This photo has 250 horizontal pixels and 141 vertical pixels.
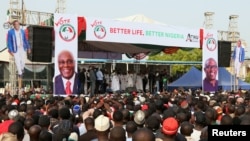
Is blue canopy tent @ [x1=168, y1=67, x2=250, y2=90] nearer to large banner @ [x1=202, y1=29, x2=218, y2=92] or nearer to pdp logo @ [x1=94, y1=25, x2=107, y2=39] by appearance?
large banner @ [x1=202, y1=29, x2=218, y2=92]

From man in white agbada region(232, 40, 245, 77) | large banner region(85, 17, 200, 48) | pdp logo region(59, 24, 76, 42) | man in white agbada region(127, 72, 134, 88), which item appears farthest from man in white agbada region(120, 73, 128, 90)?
pdp logo region(59, 24, 76, 42)

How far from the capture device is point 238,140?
278 cm

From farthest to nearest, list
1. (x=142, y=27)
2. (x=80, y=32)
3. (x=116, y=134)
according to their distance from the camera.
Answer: (x=142, y=27) → (x=80, y=32) → (x=116, y=134)

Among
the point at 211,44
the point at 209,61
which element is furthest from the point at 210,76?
the point at 211,44

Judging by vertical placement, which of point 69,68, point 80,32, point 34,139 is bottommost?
point 34,139

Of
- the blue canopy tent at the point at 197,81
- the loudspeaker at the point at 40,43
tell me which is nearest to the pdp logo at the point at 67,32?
the loudspeaker at the point at 40,43

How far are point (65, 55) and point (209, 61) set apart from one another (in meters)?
6.57

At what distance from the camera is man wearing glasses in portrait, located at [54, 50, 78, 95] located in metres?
12.7

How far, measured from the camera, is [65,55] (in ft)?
41.9

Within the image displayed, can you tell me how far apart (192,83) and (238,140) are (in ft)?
67.1

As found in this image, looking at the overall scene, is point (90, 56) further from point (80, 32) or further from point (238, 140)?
point (238, 140)

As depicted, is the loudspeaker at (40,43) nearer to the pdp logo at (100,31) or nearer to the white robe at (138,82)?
the pdp logo at (100,31)

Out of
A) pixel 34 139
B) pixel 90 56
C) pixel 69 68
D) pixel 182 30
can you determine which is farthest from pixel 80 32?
pixel 34 139

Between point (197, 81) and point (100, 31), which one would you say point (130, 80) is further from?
point (100, 31)
